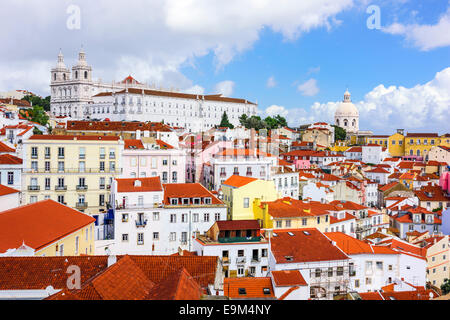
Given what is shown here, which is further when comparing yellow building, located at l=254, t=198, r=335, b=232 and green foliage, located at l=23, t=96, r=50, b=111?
green foliage, located at l=23, t=96, r=50, b=111

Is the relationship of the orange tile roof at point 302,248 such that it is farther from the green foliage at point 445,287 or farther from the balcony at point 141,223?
the green foliage at point 445,287

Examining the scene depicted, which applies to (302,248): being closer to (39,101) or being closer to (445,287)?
(445,287)

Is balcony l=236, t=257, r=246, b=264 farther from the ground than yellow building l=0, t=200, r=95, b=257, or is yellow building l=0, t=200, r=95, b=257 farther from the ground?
yellow building l=0, t=200, r=95, b=257

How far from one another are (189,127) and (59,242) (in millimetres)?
88385

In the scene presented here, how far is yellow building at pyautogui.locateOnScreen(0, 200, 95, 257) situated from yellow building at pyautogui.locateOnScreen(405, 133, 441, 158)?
68727 mm

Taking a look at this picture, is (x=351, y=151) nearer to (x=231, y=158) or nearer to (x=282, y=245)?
(x=231, y=158)

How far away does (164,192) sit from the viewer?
77.4ft

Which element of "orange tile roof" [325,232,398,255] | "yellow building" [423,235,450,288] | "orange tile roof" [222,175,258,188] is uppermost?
"orange tile roof" [222,175,258,188]

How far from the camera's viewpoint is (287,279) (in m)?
14.9

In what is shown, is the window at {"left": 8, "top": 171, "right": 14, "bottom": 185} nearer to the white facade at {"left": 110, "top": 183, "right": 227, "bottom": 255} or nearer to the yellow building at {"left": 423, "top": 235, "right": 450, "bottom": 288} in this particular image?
the white facade at {"left": 110, "top": 183, "right": 227, "bottom": 255}

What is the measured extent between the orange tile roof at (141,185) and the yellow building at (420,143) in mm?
62281

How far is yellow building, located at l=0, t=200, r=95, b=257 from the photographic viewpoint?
42.3 ft

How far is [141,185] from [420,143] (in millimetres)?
64249

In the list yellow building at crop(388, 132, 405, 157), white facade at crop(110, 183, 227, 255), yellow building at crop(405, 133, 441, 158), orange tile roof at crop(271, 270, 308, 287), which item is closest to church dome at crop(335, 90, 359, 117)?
yellow building at crop(388, 132, 405, 157)
